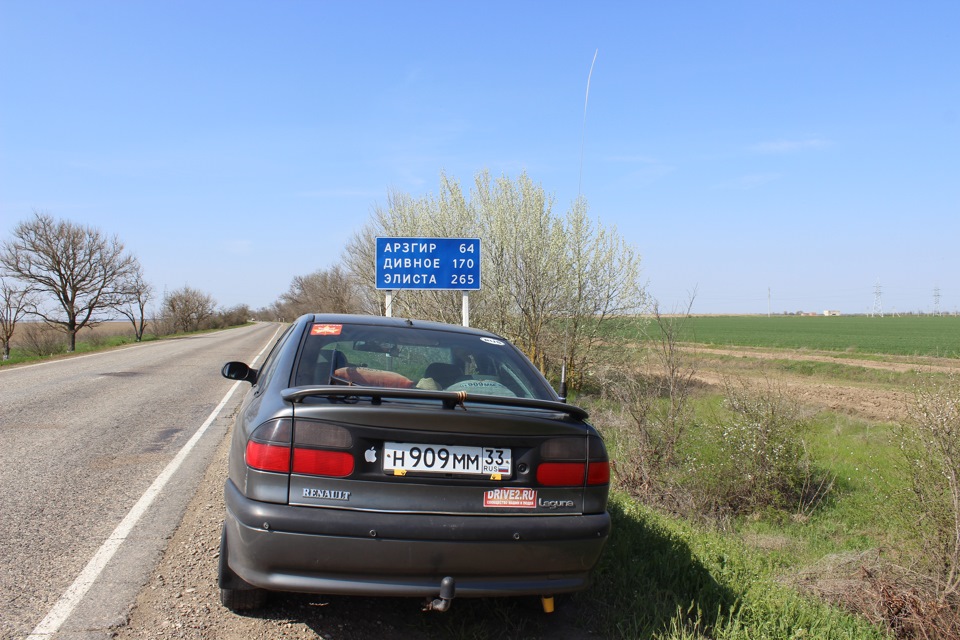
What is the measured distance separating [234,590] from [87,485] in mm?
3357

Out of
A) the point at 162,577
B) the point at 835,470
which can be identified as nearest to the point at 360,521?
the point at 162,577

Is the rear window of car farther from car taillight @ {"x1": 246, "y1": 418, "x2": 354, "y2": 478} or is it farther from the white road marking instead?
the white road marking

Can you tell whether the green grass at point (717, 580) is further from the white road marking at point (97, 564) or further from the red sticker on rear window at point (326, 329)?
the white road marking at point (97, 564)

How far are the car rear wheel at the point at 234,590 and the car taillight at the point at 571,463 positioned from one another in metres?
1.53

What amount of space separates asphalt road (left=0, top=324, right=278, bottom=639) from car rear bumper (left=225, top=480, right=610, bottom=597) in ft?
3.53

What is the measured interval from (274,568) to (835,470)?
353 inches

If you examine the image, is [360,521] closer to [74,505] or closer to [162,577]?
[162,577]

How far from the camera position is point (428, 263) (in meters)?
12.9

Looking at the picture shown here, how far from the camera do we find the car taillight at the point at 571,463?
2.93 m

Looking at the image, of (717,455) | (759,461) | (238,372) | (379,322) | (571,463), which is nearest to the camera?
(571,463)

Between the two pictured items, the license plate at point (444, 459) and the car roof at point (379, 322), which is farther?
the car roof at point (379, 322)

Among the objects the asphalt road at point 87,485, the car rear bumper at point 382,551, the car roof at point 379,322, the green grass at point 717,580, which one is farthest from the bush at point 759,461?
the asphalt road at point 87,485

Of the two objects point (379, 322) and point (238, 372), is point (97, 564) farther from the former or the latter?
point (379, 322)

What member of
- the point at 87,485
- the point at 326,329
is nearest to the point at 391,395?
the point at 326,329
